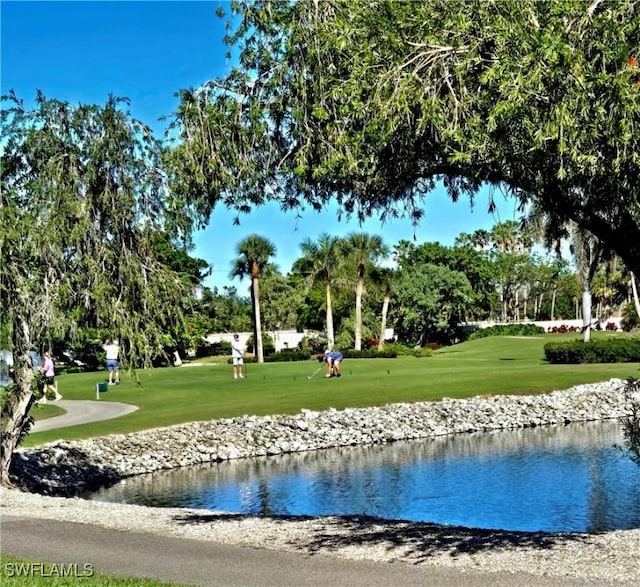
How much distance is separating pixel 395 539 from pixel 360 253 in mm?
68126

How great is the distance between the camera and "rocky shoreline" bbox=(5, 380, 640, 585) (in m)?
10.0

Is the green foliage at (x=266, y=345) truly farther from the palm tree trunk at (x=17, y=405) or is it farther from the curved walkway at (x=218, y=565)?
the curved walkway at (x=218, y=565)

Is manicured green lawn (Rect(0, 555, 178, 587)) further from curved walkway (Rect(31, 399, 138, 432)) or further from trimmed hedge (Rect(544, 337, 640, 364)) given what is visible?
trimmed hedge (Rect(544, 337, 640, 364))

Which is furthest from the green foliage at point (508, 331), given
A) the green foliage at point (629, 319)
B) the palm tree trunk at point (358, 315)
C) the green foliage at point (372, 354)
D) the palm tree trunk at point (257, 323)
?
the palm tree trunk at point (257, 323)

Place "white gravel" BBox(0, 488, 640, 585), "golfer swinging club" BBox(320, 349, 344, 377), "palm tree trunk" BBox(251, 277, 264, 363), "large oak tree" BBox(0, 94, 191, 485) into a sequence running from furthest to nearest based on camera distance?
"palm tree trunk" BBox(251, 277, 264, 363) → "golfer swinging club" BBox(320, 349, 344, 377) → "large oak tree" BBox(0, 94, 191, 485) → "white gravel" BBox(0, 488, 640, 585)

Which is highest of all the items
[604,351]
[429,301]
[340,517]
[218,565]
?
[429,301]

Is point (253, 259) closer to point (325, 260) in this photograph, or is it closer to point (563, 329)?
point (325, 260)

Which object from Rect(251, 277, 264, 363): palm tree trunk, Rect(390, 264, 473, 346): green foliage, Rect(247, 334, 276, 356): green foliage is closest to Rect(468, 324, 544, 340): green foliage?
Rect(390, 264, 473, 346): green foliage

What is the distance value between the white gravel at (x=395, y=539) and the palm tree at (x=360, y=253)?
64.2 metres

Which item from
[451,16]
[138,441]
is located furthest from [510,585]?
[138,441]

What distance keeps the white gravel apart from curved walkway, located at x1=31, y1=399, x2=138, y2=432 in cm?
1365

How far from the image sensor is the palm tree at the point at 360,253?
78.8m

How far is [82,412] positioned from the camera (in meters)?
31.4

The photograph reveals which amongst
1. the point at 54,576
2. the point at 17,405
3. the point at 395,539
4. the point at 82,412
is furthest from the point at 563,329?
the point at 54,576
